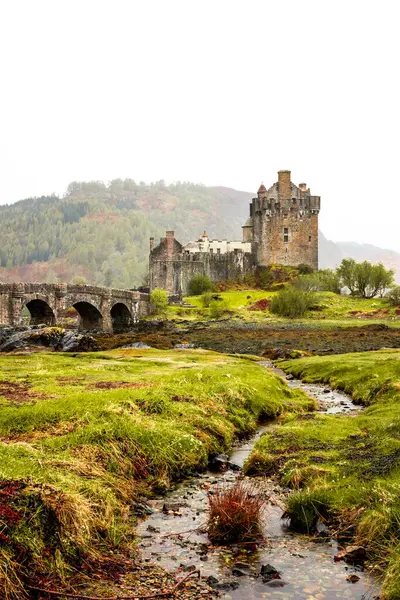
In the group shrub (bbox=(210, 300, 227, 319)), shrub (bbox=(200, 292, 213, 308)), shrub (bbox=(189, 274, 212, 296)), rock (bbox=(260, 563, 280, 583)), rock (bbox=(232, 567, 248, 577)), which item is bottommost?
rock (bbox=(232, 567, 248, 577))

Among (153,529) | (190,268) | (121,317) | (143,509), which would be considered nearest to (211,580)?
(153,529)

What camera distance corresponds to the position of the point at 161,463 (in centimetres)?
1454

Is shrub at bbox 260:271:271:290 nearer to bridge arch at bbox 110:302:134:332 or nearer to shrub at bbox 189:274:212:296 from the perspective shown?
shrub at bbox 189:274:212:296

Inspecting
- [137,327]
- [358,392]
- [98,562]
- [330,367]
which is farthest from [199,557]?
[137,327]

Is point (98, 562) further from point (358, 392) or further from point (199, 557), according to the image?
Answer: point (358, 392)

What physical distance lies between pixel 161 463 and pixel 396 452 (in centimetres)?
572

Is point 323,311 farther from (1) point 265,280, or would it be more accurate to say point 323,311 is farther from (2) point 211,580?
(2) point 211,580

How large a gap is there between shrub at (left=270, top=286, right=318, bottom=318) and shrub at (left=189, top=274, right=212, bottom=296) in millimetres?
26314

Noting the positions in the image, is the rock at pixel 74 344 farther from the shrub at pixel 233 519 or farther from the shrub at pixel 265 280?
the shrub at pixel 265 280

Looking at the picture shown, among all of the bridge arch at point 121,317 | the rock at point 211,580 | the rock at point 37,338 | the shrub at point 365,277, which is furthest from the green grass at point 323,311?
the rock at point 211,580

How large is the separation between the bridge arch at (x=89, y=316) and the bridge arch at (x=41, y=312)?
21.0 ft

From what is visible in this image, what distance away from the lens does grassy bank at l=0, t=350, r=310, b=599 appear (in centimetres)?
924

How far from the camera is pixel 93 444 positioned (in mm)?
14062

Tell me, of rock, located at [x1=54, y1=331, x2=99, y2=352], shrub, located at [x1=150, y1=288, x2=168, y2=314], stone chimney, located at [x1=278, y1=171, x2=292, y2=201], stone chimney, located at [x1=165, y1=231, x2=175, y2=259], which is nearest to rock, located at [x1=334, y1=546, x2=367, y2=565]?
rock, located at [x1=54, y1=331, x2=99, y2=352]
